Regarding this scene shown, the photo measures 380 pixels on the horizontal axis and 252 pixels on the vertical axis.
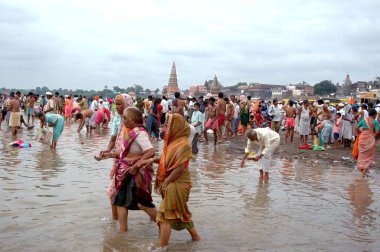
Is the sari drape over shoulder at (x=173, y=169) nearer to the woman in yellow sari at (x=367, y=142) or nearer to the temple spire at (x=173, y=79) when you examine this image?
the woman in yellow sari at (x=367, y=142)

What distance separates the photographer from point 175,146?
183 inches

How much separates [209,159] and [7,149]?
5.20 metres

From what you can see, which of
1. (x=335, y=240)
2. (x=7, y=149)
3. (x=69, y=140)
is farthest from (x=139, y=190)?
(x=69, y=140)

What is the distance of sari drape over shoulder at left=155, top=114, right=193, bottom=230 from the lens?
4602mm

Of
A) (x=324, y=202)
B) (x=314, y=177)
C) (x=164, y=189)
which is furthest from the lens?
(x=314, y=177)

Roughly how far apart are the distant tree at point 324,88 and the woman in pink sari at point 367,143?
117785 mm

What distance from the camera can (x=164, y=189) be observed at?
4668mm

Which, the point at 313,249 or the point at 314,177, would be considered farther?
the point at 314,177

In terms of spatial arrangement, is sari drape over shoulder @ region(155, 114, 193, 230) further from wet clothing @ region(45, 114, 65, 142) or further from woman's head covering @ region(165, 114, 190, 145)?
wet clothing @ region(45, 114, 65, 142)

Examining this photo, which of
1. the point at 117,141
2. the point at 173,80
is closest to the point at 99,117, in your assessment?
the point at 117,141

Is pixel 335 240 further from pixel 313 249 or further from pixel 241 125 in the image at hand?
pixel 241 125

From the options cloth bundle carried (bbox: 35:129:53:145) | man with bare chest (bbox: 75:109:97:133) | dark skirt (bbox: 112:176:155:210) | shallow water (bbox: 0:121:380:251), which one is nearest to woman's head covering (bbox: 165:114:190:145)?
dark skirt (bbox: 112:176:155:210)

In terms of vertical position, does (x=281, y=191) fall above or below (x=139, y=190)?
below

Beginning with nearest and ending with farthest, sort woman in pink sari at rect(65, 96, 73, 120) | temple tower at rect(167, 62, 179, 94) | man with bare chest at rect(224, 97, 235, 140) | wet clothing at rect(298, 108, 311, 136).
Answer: wet clothing at rect(298, 108, 311, 136), man with bare chest at rect(224, 97, 235, 140), woman in pink sari at rect(65, 96, 73, 120), temple tower at rect(167, 62, 179, 94)
